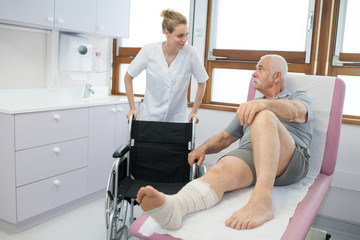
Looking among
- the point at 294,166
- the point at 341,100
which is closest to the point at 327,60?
the point at 341,100

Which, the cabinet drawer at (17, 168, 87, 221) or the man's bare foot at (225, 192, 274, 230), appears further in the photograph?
the cabinet drawer at (17, 168, 87, 221)

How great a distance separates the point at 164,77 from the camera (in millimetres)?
2211

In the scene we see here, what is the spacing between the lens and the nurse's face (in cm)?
205

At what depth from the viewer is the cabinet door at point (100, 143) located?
8.67 ft

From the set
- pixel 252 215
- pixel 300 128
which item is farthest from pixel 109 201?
pixel 300 128

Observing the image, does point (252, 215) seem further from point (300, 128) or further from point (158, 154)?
point (158, 154)

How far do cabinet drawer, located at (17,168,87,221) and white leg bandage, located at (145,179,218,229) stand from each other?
4.41 feet

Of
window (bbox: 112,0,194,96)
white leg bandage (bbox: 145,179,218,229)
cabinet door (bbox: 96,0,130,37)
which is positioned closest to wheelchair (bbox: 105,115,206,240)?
white leg bandage (bbox: 145,179,218,229)

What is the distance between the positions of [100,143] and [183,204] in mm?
1664

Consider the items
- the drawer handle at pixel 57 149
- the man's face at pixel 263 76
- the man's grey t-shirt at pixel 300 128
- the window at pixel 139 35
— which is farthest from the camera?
the window at pixel 139 35

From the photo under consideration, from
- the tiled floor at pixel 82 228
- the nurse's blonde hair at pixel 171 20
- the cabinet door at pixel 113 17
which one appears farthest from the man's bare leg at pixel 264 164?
the cabinet door at pixel 113 17

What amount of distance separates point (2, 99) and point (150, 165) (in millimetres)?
1257

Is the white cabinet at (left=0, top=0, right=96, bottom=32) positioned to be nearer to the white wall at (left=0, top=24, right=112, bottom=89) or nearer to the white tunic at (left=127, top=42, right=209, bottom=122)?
the white wall at (left=0, top=24, right=112, bottom=89)

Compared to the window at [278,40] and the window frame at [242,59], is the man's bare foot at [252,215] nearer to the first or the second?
the window at [278,40]
